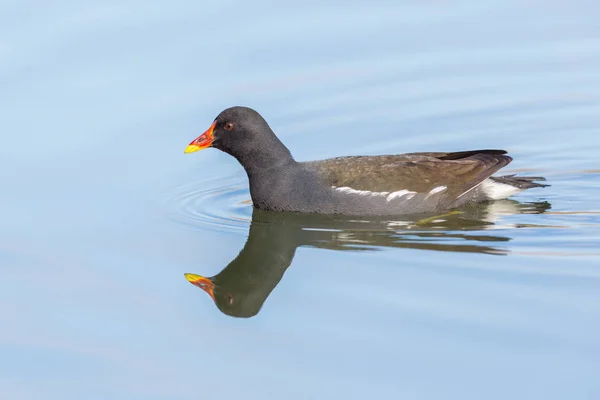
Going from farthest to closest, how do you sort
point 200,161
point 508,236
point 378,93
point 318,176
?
point 378,93 < point 200,161 < point 318,176 < point 508,236

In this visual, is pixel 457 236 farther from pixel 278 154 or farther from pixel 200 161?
pixel 200 161

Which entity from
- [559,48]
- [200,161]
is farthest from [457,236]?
[559,48]

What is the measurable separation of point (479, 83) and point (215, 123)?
3.82 meters

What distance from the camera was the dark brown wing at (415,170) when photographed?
10.5 metres

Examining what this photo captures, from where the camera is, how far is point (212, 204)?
1100 centimetres

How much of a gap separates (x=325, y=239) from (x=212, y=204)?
165 cm

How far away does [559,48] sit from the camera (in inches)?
539

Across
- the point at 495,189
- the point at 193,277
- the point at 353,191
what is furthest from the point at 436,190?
the point at 193,277

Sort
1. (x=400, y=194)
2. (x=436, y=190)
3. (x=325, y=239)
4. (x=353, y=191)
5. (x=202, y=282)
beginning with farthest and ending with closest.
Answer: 1. (x=436, y=190)
2. (x=400, y=194)
3. (x=353, y=191)
4. (x=325, y=239)
5. (x=202, y=282)

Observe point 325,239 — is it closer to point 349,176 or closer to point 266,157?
point 349,176

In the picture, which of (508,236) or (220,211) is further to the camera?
(220,211)

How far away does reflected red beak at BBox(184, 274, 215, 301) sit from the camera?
8.64 m

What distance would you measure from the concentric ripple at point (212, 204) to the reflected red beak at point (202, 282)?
4.62 feet

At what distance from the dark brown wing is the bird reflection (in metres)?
0.31
